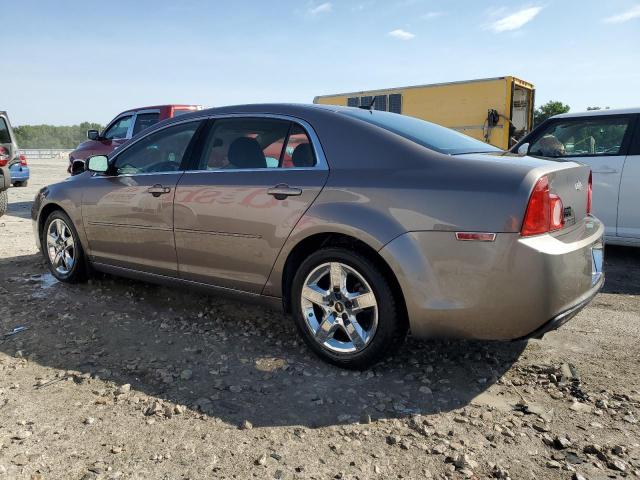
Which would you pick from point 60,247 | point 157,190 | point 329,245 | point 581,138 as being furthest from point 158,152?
point 581,138

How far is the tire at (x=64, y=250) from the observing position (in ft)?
15.7

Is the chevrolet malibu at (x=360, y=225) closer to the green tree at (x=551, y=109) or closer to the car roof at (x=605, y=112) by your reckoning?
the car roof at (x=605, y=112)

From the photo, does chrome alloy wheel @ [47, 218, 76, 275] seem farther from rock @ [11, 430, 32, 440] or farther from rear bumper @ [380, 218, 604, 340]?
rear bumper @ [380, 218, 604, 340]

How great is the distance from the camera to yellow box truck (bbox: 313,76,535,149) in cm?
1098

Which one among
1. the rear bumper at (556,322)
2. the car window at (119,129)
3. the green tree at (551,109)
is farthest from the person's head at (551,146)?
the green tree at (551,109)

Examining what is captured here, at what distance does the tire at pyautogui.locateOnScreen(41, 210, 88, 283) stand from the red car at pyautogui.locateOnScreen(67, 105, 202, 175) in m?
5.40

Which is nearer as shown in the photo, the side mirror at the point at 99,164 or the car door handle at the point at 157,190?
the car door handle at the point at 157,190

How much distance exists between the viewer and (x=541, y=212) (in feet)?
8.62

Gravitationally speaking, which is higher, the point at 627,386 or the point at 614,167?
the point at 614,167

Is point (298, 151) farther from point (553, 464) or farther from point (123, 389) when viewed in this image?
point (553, 464)

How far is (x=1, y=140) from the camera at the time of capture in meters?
10.8

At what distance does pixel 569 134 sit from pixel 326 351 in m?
4.51

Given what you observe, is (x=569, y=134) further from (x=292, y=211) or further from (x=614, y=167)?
(x=292, y=211)

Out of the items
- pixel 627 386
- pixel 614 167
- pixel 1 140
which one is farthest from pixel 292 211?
pixel 1 140
